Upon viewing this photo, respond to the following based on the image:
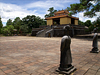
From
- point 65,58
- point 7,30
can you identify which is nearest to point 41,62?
point 65,58

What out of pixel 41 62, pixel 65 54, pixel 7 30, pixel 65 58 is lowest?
pixel 41 62

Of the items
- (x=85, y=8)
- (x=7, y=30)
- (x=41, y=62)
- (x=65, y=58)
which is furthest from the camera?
(x=7, y=30)

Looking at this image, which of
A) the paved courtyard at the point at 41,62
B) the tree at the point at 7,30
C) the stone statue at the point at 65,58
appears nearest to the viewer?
the stone statue at the point at 65,58

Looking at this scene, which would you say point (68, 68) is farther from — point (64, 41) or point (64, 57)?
point (64, 41)

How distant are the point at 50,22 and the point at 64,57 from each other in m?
27.3

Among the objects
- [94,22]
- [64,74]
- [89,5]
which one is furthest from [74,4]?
[64,74]

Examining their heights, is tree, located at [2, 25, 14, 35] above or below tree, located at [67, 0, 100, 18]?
below

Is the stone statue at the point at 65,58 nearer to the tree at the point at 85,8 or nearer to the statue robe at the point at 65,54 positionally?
the statue robe at the point at 65,54

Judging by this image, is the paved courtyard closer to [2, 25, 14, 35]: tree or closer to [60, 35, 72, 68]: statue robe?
[60, 35, 72, 68]: statue robe

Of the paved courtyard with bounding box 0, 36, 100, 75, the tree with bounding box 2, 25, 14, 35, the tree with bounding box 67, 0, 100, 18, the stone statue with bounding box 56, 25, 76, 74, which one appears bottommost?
the paved courtyard with bounding box 0, 36, 100, 75

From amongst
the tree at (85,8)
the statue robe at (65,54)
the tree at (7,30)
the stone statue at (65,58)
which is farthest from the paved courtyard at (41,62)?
the tree at (7,30)

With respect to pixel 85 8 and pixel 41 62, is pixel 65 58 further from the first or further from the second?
pixel 85 8

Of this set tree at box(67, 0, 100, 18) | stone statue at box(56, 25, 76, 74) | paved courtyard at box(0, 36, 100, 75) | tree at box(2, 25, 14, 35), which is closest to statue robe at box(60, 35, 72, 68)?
stone statue at box(56, 25, 76, 74)

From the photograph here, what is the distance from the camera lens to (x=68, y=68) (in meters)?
2.88
